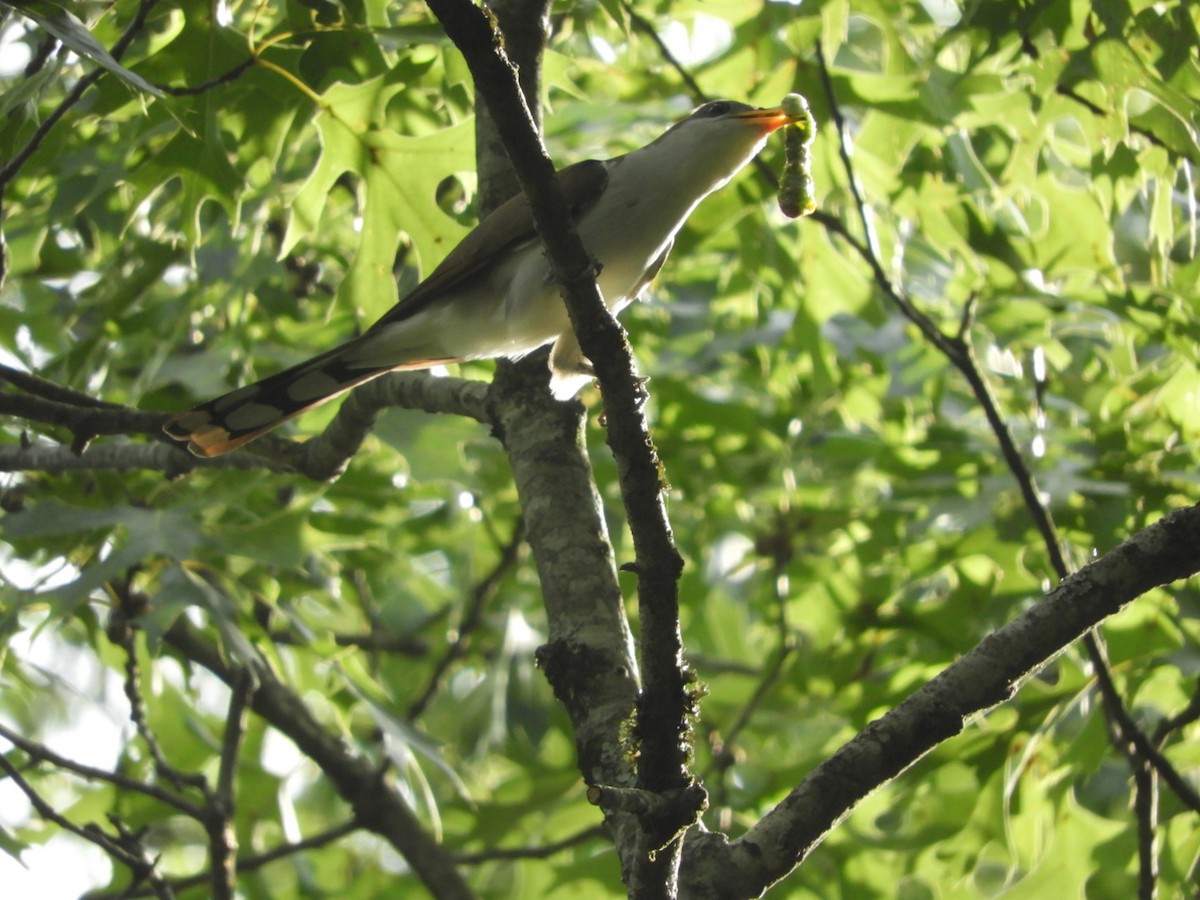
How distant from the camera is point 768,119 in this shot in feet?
11.4

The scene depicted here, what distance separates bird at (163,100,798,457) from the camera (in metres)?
3.26

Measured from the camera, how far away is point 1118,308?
404 cm

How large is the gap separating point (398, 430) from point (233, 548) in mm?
649

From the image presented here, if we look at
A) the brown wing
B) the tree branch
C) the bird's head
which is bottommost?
the tree branch

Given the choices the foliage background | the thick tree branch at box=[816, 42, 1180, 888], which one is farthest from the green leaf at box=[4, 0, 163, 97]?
the thick tree branch at box=[816, 42, 1180, 888]

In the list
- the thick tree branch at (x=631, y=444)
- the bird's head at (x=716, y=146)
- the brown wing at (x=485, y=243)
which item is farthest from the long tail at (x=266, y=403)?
the thick tree branch at (x=631, y=444)

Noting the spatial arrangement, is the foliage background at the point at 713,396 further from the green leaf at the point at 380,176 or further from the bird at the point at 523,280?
the bird at the point at 523,280

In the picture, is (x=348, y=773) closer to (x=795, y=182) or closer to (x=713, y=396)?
(x=713, y=396)

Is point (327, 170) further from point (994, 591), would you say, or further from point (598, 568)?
point (994, 591)

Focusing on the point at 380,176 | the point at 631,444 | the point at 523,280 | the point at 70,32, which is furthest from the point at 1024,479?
the point at 70,32

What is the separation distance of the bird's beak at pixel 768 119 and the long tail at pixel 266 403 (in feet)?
3.56

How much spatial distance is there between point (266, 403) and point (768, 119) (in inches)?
61.0

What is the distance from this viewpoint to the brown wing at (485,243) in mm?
3299

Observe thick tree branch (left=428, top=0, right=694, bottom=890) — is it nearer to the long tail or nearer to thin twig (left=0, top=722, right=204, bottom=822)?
the long tail
